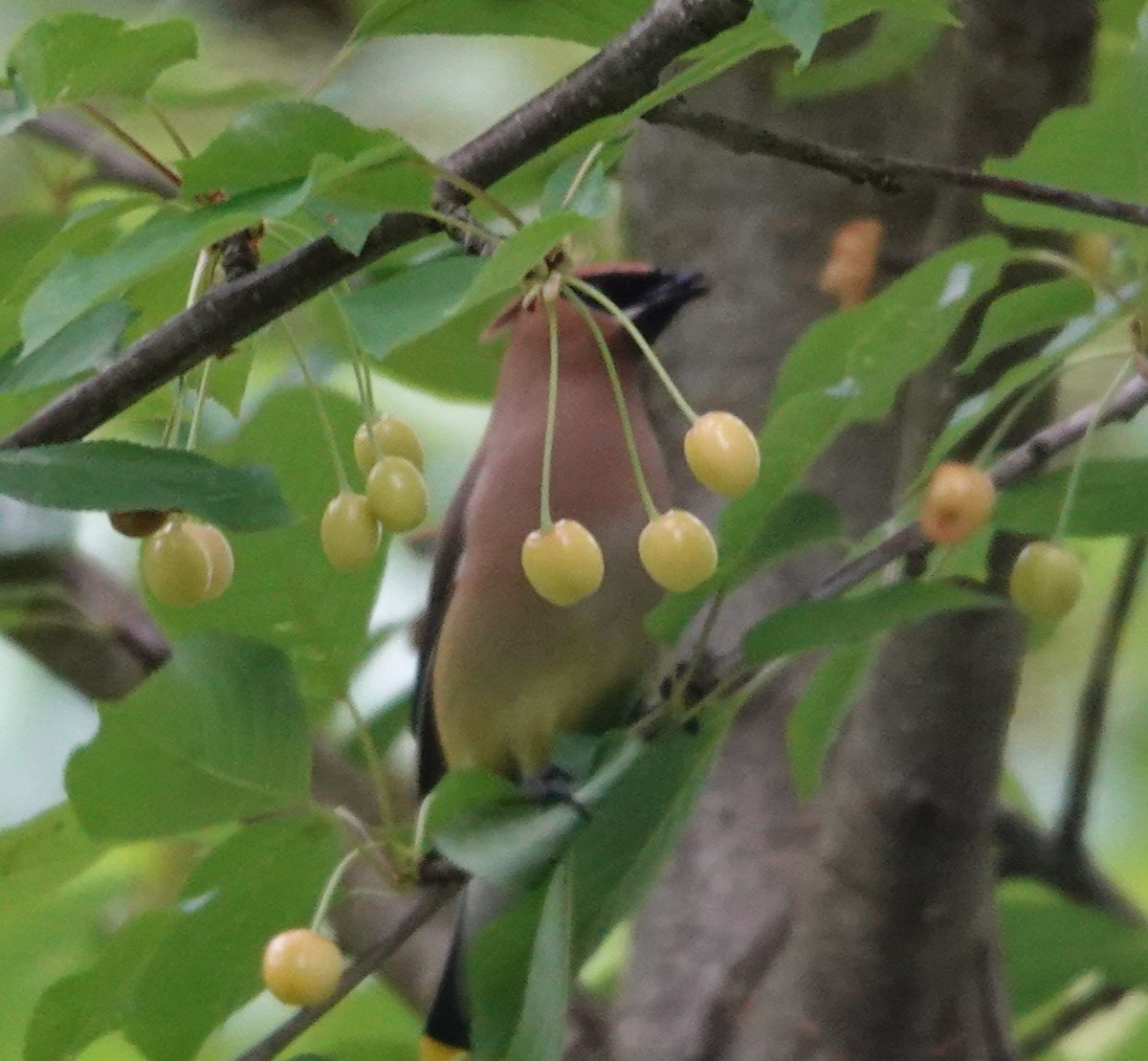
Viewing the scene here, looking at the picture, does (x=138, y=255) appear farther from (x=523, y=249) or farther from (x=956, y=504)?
(x=956, y=504)

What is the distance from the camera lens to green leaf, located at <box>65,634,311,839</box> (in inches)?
65.4

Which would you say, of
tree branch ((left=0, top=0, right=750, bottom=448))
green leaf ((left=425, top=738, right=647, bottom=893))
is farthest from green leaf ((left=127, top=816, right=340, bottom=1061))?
tree branch ((left=0, top=0, right=750, bottom=448))

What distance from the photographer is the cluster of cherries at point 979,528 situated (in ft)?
5.05

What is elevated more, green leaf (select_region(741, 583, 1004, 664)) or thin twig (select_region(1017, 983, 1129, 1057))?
green leaf (select_region(741, 583, 1004, 664))

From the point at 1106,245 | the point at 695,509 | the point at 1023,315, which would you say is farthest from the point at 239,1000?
the point at 695,509

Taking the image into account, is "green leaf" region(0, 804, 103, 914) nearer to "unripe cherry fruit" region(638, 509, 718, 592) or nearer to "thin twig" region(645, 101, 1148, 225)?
"unripe cherry fruit" region(638, 509, 718, 592)

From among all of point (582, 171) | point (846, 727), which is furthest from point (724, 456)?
point (846, 727)

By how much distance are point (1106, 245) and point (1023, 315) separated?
45cm

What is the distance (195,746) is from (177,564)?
8.3 inches

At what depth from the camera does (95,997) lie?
1.78 m

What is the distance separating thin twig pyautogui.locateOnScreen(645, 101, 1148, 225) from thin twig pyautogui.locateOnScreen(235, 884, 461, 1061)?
2.69 ft

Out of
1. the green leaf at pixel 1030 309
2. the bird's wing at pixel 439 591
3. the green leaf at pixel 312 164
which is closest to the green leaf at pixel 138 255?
the green leaf at pixel 312 164

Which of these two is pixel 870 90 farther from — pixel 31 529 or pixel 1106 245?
pixel 31 529

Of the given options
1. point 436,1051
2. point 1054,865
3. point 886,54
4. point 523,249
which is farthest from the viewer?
point 1054,865
